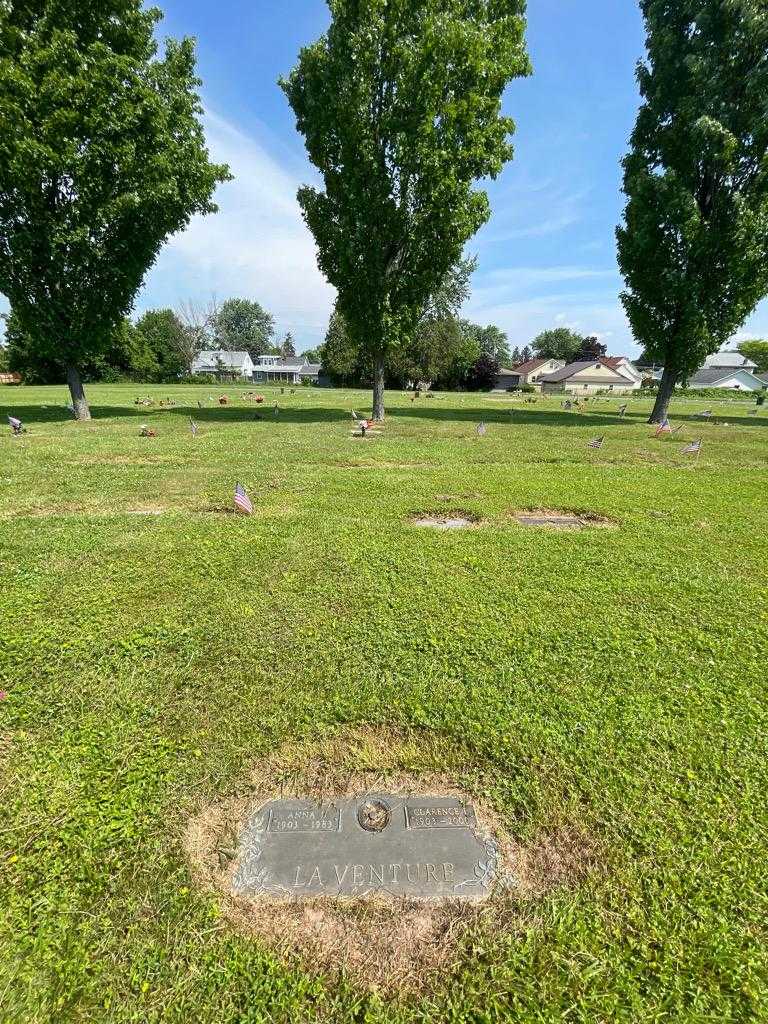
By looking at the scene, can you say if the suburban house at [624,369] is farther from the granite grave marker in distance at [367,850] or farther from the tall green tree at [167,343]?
the granite grave marker in distance at [367,850]

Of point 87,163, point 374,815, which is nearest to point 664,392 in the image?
point 87,163

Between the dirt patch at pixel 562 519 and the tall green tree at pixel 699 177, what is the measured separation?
1595cm

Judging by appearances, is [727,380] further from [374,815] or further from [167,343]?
[374,815]

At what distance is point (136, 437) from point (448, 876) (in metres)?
12.7

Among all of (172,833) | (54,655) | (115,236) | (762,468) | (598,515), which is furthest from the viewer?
(115,236)

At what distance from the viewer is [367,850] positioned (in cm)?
196

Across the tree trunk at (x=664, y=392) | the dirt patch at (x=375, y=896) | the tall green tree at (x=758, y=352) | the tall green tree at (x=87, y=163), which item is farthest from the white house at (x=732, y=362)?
the dirt patch at (x=375, y=896)

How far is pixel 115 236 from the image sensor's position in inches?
Result: 542

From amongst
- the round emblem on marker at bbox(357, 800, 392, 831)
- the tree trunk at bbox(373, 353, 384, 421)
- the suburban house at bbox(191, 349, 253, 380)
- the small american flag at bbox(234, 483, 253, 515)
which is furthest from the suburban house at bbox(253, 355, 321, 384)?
the round emblem on marker at bbox(357, 800, 392, 831)

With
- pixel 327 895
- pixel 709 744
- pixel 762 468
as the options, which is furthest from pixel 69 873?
pixel 762 468

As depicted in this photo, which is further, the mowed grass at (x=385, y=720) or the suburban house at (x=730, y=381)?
the suburban house at (x=730, y=381)

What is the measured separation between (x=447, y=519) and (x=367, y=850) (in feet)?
14.5

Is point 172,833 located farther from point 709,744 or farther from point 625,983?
point 709,744

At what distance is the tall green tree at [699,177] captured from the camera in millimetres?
15375
